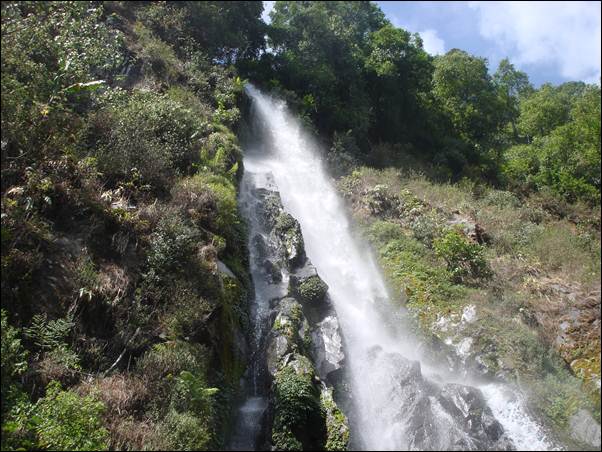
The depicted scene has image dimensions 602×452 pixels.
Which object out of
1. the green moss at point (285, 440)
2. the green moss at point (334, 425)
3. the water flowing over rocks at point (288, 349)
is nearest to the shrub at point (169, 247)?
the water flowing over rocks at point (288, 349)

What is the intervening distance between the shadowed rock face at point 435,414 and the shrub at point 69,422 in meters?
5.00

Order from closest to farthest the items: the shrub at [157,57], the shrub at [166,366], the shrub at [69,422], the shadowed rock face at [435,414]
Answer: the shrub at [69,422] < the shrub at [166,366] < the shadowed rock face at [435,414] < the shrub at [157,57]

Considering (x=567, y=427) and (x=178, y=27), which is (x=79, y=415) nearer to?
(x=567, y=427)

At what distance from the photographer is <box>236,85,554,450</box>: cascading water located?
30.5 ft

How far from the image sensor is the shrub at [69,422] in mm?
6863

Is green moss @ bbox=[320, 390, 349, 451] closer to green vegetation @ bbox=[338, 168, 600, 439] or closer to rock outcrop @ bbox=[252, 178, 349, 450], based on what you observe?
rock outcrop @ bbox=[252, 178, 349, 450]

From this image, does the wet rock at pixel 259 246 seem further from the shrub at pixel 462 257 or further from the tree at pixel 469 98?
the tree at pixel 469 98

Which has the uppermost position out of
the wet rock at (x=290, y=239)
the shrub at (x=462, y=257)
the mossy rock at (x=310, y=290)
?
the shrub at (x=462, y=257)

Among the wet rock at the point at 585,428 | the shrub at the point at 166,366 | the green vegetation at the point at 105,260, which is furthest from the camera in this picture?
the shrub at the point at 166,366

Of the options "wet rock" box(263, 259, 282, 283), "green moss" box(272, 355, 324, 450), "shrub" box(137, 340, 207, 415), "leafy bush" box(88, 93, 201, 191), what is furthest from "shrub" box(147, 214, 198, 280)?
"wet rock" box(263, 259, 282, 283)

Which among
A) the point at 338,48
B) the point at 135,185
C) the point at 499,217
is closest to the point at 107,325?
the point at 135,185

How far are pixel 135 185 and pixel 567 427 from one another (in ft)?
33.6

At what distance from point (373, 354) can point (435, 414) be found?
2279mm

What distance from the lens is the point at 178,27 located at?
21703 millimetres
